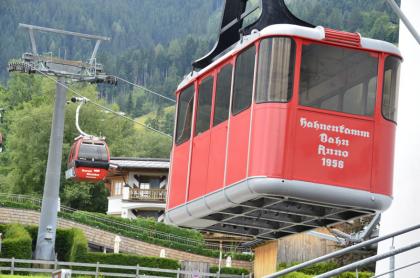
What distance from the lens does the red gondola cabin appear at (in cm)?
1409

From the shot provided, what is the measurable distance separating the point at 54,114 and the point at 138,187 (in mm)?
33437

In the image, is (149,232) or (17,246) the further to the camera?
(149,232)

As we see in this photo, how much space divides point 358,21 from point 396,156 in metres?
171

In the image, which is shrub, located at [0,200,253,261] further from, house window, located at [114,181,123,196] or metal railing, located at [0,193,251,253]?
house window, located at [114,181,123,196]

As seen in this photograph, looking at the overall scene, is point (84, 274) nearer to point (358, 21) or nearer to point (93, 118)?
point (93, 118)

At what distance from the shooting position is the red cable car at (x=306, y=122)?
14.1m

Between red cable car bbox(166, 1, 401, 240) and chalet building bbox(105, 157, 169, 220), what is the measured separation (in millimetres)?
65505

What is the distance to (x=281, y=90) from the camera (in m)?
14.2

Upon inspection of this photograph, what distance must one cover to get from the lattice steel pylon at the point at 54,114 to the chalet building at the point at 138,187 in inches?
980

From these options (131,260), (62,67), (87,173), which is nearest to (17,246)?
(87,173)

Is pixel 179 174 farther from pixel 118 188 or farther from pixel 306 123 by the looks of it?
pixel 118 188

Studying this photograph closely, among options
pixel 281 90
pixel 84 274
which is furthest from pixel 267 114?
pixel 84 274

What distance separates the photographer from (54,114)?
50.2 m

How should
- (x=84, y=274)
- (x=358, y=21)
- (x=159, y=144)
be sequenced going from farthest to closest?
(x=358, y=21), (x=159, y=144), (x=84, y=274)
